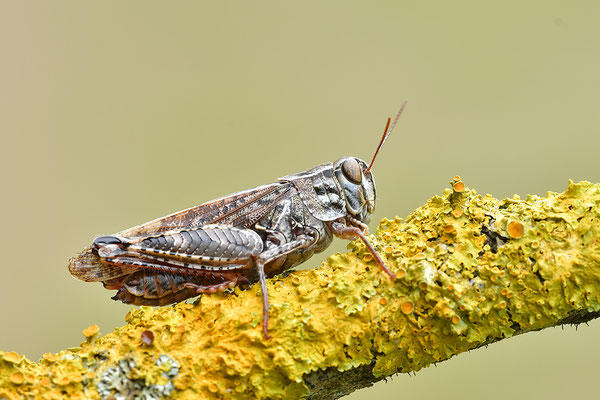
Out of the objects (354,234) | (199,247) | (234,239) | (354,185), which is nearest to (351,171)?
(354,185)

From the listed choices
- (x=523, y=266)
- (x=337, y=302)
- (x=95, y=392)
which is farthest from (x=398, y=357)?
(x=95, y=392)

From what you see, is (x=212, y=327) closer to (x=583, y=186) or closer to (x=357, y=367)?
(x=357, y=367)

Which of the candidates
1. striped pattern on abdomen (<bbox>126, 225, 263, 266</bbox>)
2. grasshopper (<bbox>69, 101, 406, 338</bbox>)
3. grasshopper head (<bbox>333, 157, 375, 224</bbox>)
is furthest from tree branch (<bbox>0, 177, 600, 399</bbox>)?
grasshopper head (<bbox>333, 157, 375, 224</bbox>)

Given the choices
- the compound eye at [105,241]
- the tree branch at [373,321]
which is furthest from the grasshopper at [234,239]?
the tree branch at [373,321]

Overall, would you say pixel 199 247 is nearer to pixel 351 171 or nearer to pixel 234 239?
pixel 234 239

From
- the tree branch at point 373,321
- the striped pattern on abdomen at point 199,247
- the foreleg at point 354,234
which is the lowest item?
the tree branch at point 373,321

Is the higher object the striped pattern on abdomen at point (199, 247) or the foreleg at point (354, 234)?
the striped pattern on abdomen at point (199, 247)

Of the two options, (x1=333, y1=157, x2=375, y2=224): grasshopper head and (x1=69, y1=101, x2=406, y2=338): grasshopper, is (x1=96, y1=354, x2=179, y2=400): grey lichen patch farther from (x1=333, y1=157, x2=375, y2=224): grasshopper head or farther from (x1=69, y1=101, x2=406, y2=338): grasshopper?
(x1=333, y1=157, x2=375, y2=224): grasshopper head

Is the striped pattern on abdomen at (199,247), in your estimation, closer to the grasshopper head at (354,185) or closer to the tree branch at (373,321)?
the tree branch at (373,321)
